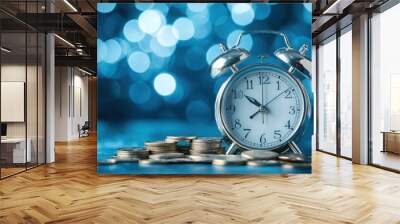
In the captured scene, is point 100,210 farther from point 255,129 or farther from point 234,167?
point 255,129

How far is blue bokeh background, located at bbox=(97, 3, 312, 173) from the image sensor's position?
4.87 m

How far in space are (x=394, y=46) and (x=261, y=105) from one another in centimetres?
278

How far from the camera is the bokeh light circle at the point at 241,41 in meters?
4.89

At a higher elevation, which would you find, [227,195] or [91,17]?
[91,17]

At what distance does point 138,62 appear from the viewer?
4871 mm

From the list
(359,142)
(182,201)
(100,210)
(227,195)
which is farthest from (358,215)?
(359,142)

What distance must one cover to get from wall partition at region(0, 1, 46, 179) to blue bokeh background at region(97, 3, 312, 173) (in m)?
1.60

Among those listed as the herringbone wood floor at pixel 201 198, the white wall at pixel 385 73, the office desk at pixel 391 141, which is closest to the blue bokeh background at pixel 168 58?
the herringbone wood floor at pixel 201 198

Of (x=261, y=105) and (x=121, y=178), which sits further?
(x=121, y=178)

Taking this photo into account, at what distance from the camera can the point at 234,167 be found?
4855 mm

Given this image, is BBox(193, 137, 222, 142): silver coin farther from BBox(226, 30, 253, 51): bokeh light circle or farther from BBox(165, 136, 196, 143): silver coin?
BBox(226, 30, 253, 51): bokeh light circle

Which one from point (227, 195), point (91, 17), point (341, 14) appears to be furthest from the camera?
point (91, 17)

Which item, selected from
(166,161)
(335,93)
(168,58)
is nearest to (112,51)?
(168,58)

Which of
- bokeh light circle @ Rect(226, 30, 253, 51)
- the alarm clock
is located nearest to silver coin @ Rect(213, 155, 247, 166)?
the alarm clock
